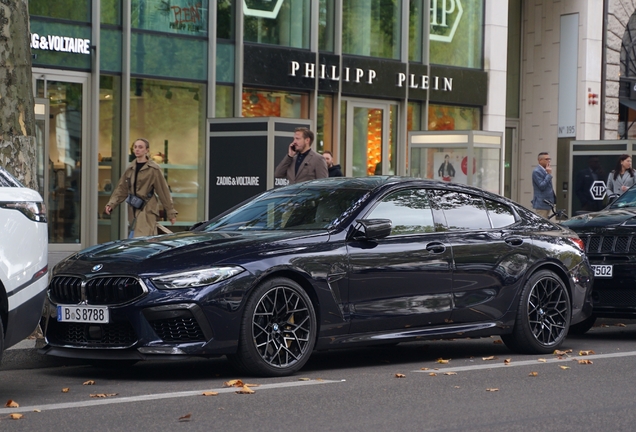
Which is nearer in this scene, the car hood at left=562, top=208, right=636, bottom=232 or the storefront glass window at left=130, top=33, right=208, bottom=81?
the car hood at left=562, top=208, right=636, bottom=232

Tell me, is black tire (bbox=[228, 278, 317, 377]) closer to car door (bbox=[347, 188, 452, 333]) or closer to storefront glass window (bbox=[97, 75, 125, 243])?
car door (bbox=[347, 188, 452, 333])

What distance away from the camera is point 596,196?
2288 centimetres

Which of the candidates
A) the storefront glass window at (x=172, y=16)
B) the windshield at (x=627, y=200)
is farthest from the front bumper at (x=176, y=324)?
the storefront glass window at (x=172, y=16)

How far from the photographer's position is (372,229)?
878 centimetres

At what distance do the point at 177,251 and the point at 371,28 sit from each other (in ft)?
54.4

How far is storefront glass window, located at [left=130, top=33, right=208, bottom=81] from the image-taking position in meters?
20.5

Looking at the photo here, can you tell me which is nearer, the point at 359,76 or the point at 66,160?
the point at 66,160

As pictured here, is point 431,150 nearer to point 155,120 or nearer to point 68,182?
point 155,120

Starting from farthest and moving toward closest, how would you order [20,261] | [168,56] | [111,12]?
[168,56]
[111,12]
[20,261]

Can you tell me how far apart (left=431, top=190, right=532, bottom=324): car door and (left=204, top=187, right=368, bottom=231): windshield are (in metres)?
0.88

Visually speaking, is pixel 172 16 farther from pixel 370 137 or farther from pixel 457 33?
pixel 457 33

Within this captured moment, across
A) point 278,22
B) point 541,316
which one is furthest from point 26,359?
point 278,22

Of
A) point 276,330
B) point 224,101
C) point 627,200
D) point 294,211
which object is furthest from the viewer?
point 224,101

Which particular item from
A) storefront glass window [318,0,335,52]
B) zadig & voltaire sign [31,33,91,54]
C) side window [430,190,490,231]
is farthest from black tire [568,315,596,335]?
storefront glass window [318,0,335,52]
